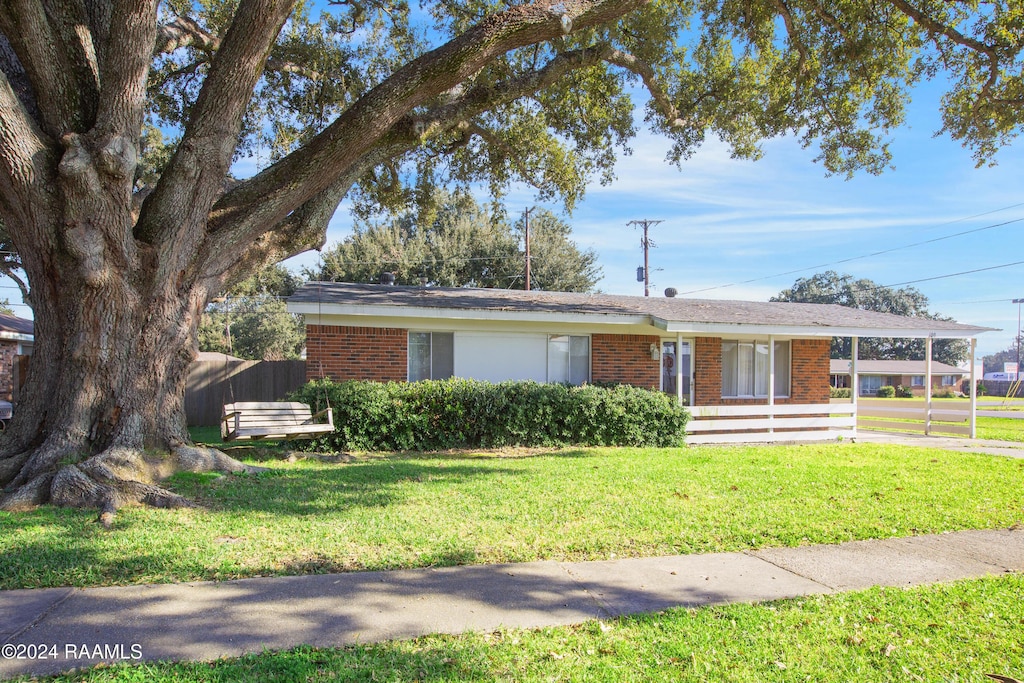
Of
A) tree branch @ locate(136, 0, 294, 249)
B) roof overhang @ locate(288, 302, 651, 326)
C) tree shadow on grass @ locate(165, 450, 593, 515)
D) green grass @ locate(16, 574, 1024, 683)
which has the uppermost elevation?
tree branch @ locate(136, 0, 294, 249)

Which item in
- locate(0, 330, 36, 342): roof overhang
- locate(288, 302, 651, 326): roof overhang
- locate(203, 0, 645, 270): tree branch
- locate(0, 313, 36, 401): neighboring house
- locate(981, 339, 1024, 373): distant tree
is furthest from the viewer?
locate(981, 339, 1024, 373): distant tree

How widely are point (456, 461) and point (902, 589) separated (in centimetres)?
699

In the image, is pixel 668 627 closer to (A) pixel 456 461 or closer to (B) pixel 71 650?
(B) pixel 71 650

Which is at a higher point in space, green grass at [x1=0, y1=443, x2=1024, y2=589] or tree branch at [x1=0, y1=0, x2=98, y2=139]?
tree branch at [x1=0, y1=0, x2=98, y2=139]

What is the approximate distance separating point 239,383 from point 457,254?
1804cm

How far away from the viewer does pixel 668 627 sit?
13.6 ft

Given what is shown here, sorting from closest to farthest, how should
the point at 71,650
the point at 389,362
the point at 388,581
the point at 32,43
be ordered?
the point at 71,650 → the point at 388,581 → the point at 32,43 → the point at 389,362

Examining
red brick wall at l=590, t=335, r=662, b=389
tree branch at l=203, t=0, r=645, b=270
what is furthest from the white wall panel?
tree branch at l=203, t=0, r=645, b=270

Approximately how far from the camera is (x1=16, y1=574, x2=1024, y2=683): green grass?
343 centimetres

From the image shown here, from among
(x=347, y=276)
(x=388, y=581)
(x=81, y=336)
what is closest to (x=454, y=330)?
(x=81, y=336)

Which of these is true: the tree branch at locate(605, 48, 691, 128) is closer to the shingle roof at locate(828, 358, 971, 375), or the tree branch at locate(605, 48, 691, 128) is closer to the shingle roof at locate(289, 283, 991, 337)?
the shingle roof at locate(289, 283, 991, 337)

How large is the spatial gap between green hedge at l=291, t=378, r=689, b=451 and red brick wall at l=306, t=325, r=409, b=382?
1.83m

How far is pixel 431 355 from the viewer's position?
595 inches

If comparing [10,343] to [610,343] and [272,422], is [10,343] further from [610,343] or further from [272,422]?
[610,343]
